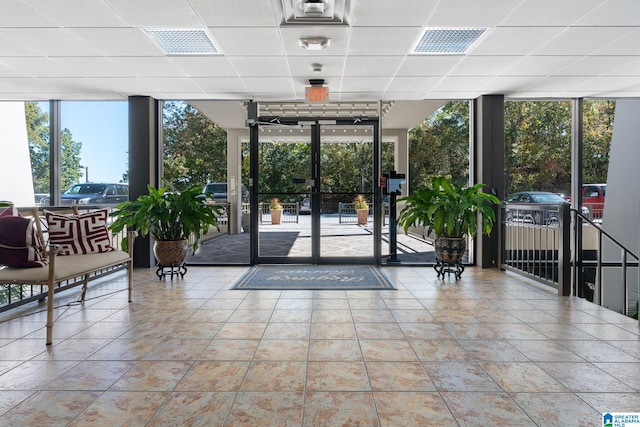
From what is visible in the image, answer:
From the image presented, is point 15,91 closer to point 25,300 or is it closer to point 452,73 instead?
point 25,300

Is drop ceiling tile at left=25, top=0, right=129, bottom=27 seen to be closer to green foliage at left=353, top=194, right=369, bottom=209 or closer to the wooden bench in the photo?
the wooden bench

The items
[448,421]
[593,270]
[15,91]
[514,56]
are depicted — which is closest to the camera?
[448,421]

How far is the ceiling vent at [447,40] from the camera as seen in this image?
3687mm

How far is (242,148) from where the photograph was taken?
637cm

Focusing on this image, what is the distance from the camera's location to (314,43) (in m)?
3.87

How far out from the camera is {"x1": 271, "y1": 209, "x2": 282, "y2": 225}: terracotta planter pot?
6.29m

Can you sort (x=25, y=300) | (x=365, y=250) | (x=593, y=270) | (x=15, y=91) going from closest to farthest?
1. (x=25, y=300)
2. (x=15, y=91)
3. (x=365, y=250)
4. (x=593, y=270)

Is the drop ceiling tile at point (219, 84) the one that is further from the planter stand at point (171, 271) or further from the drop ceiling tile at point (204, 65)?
the planter stand at point (171, 271)

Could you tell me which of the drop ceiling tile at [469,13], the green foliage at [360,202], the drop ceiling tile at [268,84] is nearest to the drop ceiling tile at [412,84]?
the drop ceiling tile at [268,84]

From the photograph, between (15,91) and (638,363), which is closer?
(638,363)

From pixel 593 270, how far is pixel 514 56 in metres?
5.85

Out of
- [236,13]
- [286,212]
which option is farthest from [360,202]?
[236,13]

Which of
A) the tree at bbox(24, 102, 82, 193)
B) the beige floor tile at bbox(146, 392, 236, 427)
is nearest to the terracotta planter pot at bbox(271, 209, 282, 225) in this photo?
the tree at bbox(24, 102, 82, 193)

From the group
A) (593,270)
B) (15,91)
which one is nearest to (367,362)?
(15,91)
